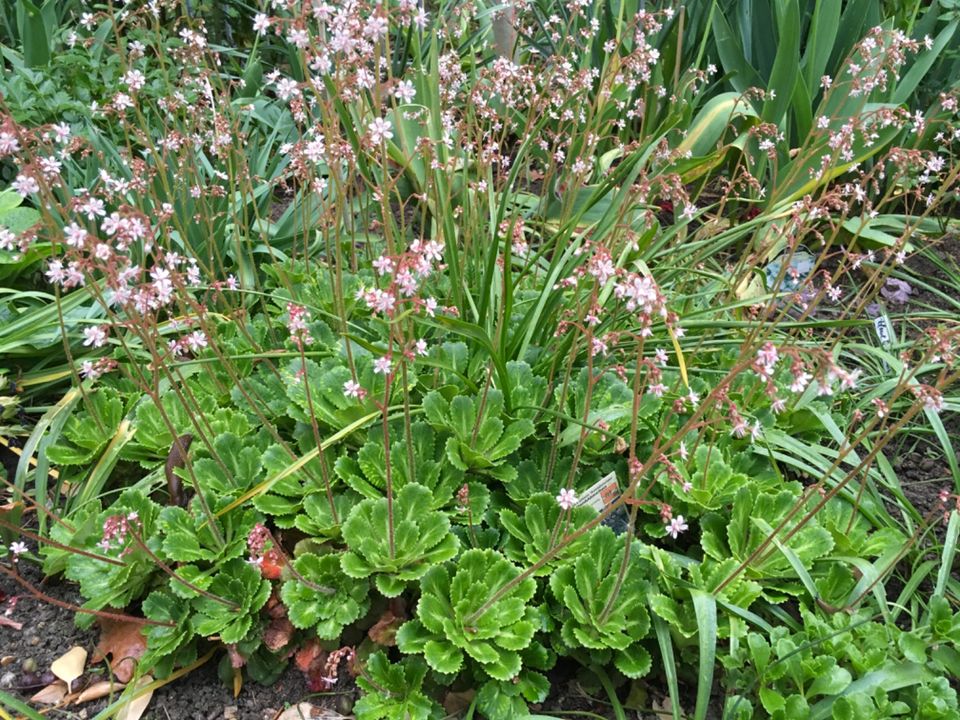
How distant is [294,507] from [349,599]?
35 cm

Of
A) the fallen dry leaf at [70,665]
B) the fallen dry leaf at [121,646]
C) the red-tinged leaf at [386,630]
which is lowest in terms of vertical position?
the fallen dry leaf at [70,665]

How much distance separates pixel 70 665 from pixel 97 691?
0.13 meters

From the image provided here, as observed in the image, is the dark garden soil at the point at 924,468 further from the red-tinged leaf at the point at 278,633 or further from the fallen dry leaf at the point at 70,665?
the fallen dry leaf at the point at 70,665

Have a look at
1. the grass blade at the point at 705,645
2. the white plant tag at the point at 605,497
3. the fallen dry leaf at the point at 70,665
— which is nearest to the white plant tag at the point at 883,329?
the white plant tag at the point at 605,497

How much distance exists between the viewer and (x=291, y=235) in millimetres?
3600

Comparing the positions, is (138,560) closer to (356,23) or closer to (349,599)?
(349,599)

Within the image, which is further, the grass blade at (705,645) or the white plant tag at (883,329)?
the white plant tag at (883,329)

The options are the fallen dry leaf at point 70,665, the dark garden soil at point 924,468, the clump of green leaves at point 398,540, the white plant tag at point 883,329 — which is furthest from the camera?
the white plant tag at point 883,329

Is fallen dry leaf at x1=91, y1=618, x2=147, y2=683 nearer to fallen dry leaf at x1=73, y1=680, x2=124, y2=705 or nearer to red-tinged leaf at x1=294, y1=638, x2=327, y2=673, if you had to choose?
fallen dry leaf at x1=73, y1=680, x2=124, y2=705

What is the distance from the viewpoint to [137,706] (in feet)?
6.73

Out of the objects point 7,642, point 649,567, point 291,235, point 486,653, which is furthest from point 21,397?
point 649,567

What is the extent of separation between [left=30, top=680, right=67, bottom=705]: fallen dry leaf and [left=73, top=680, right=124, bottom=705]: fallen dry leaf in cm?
5

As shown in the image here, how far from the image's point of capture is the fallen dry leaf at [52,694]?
2072 millimetres

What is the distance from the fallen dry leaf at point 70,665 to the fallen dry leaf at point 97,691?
0.05 metres
